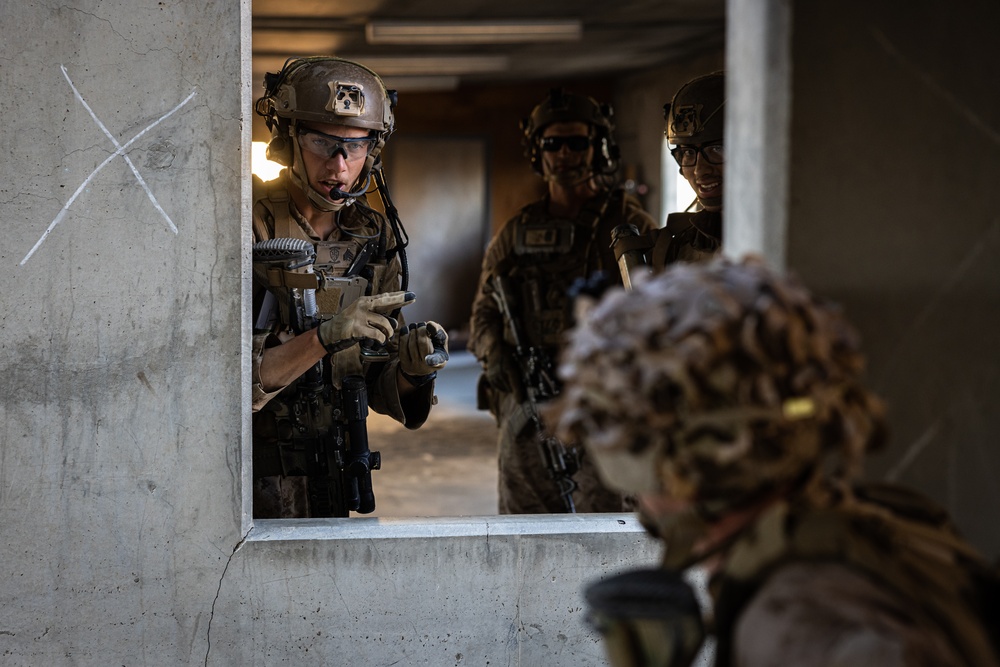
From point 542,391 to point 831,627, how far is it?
3492 millimetres

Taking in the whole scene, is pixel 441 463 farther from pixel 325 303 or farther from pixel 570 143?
pixel 325 303

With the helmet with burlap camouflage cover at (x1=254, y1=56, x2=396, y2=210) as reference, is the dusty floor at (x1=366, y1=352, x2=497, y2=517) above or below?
below

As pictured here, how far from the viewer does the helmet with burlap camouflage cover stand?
3.52 metres

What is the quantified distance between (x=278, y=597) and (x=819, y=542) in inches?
72.8

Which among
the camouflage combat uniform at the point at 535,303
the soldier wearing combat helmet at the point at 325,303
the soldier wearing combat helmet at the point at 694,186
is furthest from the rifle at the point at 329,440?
the camouflage combat uniform at the point at 535,303

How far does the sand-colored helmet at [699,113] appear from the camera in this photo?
Result: 155 inches

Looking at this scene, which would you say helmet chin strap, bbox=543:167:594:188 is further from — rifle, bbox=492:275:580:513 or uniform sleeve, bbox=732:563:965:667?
uniform sleeve, bbox=732:563:965:667

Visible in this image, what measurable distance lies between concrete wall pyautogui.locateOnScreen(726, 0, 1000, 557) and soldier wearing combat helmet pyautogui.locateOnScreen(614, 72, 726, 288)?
1.98 meters

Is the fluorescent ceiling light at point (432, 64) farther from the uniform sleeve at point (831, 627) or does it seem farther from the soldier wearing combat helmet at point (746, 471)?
the uniform sleeve at point (831, 627)

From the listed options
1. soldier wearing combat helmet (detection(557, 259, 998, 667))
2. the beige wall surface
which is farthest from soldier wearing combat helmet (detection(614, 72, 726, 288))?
soldier wearing combat helmet (detection(557, 259, 998, 667))

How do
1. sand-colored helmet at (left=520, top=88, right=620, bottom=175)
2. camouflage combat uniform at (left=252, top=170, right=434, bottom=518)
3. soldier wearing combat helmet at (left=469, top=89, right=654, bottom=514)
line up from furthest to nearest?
1. sand-colored helmet at (left=520, top=88, right=620, bottom=175)
2. soldier wearing combat helmet at (left=469, top=89, right=654, bottom=514)
3. camouflage combat uniform at (left=252, top=170, right=434, bottom=518)

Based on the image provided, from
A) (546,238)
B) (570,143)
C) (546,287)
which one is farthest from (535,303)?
(570,143)

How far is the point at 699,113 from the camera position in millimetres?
3982

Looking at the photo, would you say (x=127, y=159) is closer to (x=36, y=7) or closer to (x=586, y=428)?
(x=36, y=7)
